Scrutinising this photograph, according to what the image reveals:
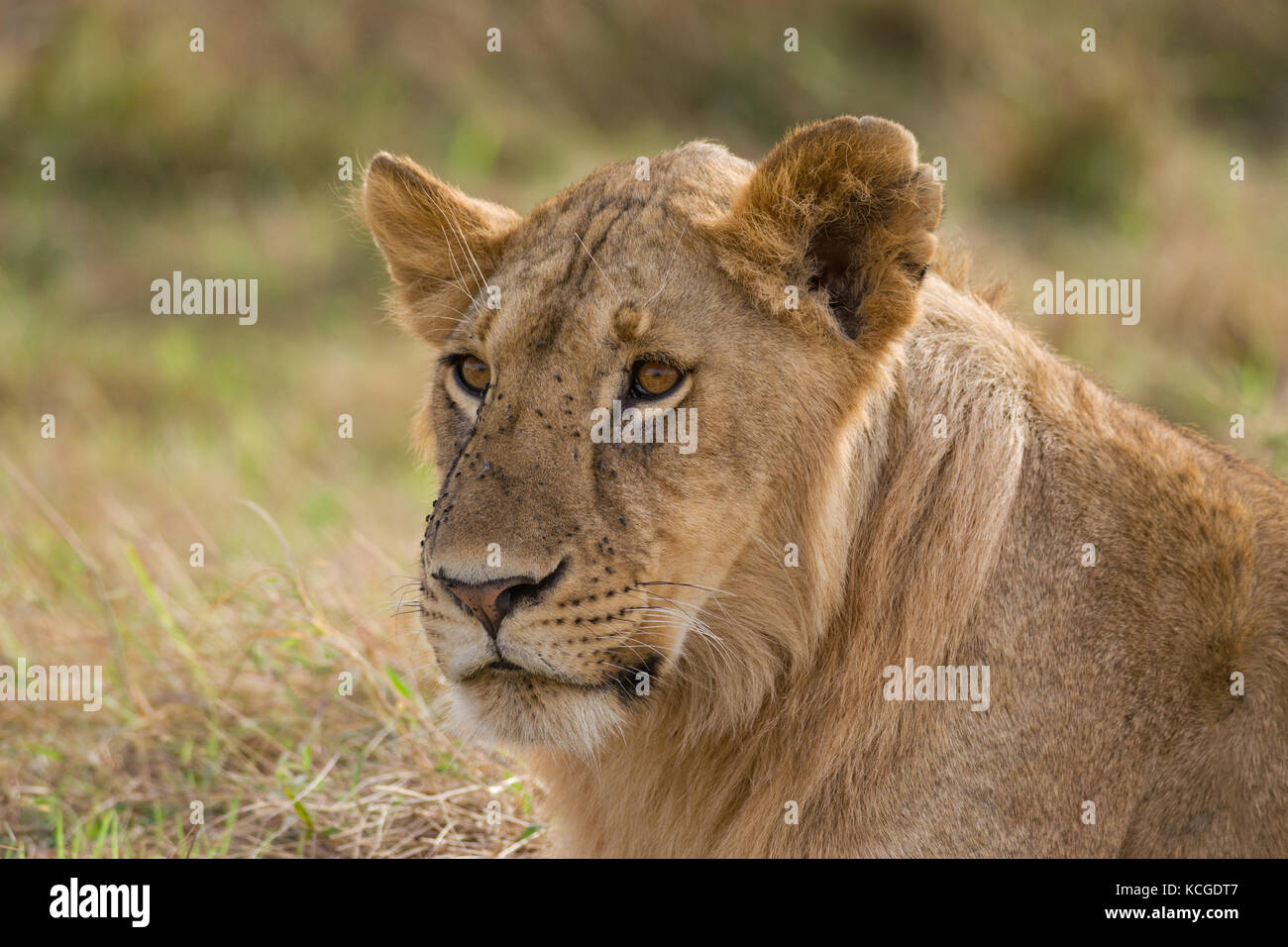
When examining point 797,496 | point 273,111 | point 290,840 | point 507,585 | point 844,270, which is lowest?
point 290,840

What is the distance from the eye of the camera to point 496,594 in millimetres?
3225

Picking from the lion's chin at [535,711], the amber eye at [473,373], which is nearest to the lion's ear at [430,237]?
the amber eye at [473,373]

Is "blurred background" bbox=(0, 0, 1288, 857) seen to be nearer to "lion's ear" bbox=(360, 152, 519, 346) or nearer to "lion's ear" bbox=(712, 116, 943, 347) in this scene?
"lion's ear" bbox=(360, 152, 519, 346)

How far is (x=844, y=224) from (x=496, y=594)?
1.28 metres

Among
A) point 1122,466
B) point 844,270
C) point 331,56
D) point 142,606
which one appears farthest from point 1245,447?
point 331,56

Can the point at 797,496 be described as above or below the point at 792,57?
below

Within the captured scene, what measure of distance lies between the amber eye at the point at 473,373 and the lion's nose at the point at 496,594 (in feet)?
2.41

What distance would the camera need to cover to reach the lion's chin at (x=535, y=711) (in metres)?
3.36

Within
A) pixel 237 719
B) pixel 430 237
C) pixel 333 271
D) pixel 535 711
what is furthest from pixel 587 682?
pixel 333 271

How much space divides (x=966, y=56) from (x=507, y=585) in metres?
16.4

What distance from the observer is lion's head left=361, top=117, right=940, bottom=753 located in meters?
3.33

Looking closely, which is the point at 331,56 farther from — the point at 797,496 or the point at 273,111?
the point at 797,496

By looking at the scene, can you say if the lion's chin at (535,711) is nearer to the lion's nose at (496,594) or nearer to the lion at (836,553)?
the lion at (836,553)

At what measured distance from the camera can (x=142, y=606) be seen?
21.2 feet
